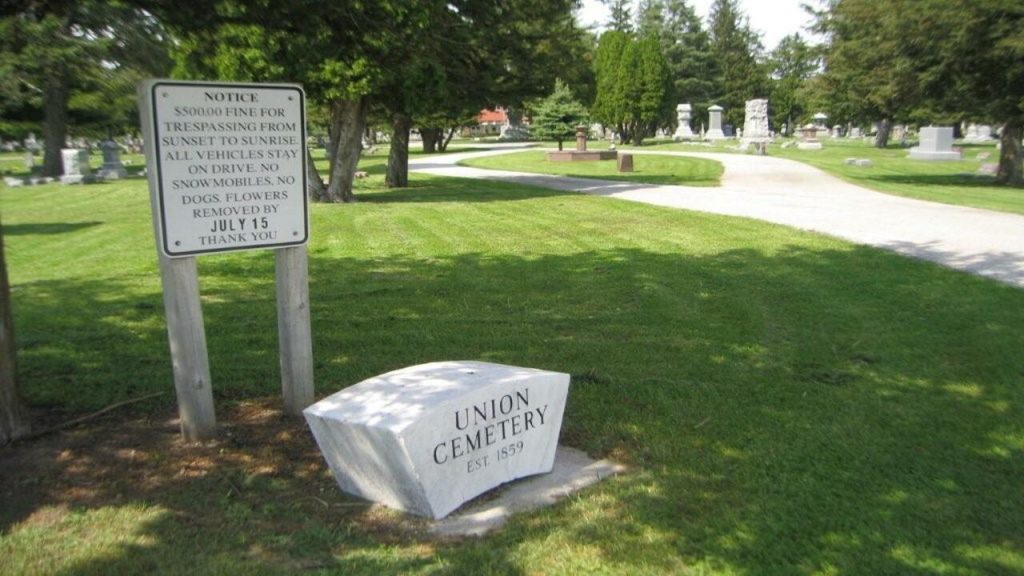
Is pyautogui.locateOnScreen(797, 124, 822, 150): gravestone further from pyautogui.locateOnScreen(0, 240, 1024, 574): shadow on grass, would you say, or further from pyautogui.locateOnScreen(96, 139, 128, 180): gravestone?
pyautogui.locateOnScreen(0, 240, 1024, 574): shadow on grass

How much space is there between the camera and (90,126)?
55.2 ft

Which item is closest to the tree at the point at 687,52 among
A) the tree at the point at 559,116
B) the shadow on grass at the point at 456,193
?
the tree at the point at 559,116

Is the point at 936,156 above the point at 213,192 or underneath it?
underneath

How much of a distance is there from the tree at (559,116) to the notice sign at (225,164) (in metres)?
44.4

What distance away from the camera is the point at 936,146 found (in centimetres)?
3847

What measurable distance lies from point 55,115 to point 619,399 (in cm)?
1452

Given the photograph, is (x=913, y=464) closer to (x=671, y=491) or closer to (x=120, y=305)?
(x=671, y=491)

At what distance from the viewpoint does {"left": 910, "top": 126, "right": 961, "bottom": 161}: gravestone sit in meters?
37.7

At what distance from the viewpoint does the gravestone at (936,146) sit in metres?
37.7

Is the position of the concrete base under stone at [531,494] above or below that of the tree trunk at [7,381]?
below

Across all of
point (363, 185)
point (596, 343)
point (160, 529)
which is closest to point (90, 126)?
point (363, 185)

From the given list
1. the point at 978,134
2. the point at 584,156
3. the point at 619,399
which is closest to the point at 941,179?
the point at 584,156

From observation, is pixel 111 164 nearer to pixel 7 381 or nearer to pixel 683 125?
pixel 7 381

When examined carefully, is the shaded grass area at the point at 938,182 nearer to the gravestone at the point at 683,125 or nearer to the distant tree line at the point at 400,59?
the distant tree line at the point at 400,59
